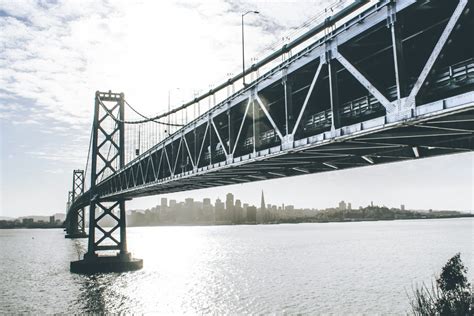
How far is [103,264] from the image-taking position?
4778cm

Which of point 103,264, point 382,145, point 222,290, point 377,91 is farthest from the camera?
point 103,264

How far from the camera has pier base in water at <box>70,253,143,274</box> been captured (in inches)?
1859

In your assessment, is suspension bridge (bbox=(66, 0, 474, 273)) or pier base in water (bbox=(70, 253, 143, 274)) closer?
suspension bridge (bbox=(66, 0, 474, 273))

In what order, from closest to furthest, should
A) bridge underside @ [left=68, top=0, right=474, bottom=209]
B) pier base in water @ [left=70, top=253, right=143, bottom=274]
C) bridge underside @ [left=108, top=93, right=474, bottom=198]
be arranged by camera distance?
bridge underside @ [left=68, top=0, right=474, bottom=209], bridge underside @ [left=108, top=93, right=474, bottom=198], pier base in water @ [left=70, top=253, right=143, bottom=274]

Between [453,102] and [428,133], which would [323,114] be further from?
[453,102]

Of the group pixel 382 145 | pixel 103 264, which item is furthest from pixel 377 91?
pixel 103 264

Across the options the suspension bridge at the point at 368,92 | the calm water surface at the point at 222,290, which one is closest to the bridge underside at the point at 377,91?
the suspension bridge at the point at 368,92

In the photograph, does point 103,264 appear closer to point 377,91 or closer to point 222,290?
point 222,290

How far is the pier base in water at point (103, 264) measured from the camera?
47.2 meters

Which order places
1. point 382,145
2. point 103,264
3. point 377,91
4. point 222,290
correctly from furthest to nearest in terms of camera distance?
point 103,264, point 222,290, point 382,145, point 377,91

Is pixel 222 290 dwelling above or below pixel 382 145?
below

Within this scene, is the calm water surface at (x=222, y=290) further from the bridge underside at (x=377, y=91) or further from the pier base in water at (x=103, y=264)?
the bridge underside at (x=377, y=91)

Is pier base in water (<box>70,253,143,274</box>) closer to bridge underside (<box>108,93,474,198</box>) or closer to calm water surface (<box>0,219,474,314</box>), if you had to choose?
calm water surface (<box>0,219,474,314</box>)

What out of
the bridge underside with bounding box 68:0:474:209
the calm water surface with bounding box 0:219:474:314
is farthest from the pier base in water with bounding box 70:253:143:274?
the bridge underside with bounding box 68:0:474:209
